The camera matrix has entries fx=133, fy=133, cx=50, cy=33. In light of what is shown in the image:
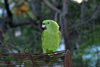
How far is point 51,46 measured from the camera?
835mm

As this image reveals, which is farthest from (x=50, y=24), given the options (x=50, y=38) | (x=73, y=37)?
(x=73, y=37)

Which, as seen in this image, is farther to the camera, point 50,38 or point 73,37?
point 73,37

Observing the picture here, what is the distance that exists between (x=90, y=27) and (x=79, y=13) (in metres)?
0.41

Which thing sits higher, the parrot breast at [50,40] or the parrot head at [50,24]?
the parrot head at [50,24]

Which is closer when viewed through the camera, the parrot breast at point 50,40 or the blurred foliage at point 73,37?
the parrot breast at point 50,40

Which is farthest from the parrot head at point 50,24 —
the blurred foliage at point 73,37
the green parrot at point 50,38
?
the blurred foliage at point 73,37

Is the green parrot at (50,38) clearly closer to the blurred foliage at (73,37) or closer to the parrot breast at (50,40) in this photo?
the parrot breast at (50,40)

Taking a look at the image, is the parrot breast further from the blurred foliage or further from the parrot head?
the blurred foliage

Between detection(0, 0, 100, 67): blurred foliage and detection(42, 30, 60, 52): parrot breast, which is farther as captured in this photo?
detection(0, 0, 100, 67): blurred foliage

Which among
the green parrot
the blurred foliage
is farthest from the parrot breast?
the blurred foliage

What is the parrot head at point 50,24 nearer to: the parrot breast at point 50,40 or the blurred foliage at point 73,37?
the parrot breast at point 50,40

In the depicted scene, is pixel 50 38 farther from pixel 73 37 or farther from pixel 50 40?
pixel 73 37

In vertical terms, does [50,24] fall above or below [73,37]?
above

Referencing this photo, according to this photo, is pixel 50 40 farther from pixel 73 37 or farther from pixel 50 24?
pixel 73 37
